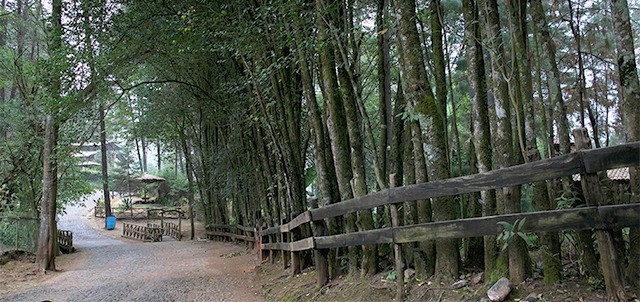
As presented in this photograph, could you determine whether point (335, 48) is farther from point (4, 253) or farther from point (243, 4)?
point (4, 253)

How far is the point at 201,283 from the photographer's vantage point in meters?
8.73

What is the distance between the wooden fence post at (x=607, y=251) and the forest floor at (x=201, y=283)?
0.30 meters

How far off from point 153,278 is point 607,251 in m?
8.66

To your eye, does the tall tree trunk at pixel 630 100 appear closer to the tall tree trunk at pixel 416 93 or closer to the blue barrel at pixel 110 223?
the tall tree trunk at pixel 416 93

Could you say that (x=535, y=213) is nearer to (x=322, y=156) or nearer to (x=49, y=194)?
(x=322, y=156)

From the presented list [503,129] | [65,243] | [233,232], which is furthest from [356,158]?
[65,243]

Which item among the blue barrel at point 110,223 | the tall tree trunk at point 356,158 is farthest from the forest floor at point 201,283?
the blue barrel at point 110,223

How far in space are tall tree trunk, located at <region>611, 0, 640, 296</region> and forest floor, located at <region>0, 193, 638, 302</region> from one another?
31 centimetres

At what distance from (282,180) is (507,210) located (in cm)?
586

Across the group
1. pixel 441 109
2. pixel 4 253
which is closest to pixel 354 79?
pixel 441 109

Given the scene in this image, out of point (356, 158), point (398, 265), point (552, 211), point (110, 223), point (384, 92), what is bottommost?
point (398, 265)

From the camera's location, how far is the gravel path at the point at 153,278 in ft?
25.7

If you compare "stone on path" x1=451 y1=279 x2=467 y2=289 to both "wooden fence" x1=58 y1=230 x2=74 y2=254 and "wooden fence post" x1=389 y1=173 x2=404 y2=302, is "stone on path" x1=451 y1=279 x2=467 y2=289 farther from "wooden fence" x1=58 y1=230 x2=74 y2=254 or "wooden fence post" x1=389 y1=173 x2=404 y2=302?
"wooden fence" x1=58 y1=230 x2=74 y2=254

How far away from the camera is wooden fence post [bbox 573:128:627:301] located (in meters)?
2.77
